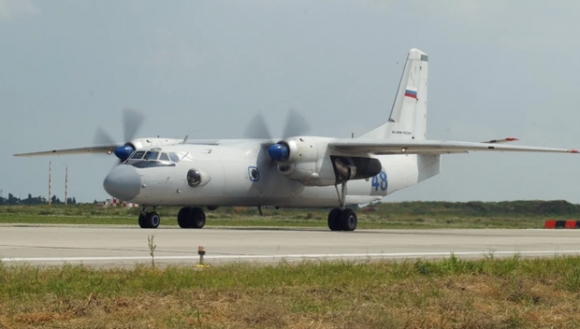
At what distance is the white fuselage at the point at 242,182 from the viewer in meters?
30.5

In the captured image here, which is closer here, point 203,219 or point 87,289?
point 87,289

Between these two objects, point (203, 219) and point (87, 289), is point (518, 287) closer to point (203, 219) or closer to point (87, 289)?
point (87, 289)

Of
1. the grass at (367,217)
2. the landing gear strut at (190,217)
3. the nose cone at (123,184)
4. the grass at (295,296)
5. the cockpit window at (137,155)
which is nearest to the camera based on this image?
the grass at (295,296)

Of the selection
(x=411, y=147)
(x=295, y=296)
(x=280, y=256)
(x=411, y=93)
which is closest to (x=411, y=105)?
(x=411, y=93)

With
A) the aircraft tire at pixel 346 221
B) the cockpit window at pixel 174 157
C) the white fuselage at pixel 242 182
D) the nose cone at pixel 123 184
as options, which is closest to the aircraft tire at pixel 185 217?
the white fuselage at pixel 242 182

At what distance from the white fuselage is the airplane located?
0.11 feet

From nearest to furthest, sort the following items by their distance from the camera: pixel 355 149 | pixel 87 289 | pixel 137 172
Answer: pixel 87 289 < pixel 137 172 < pixel 355 149

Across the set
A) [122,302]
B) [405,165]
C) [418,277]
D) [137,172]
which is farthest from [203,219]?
[122,302]

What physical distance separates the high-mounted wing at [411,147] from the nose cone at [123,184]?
7001mm

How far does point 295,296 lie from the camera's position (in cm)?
1076

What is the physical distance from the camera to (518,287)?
11.6 m

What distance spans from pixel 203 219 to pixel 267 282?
70.6 ft

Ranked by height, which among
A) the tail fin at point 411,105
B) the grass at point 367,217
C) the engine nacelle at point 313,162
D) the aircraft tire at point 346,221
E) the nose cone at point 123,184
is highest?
the tail fin at point 411,105

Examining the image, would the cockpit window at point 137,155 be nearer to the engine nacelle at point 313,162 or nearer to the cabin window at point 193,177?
the cabin window at point 193,177
